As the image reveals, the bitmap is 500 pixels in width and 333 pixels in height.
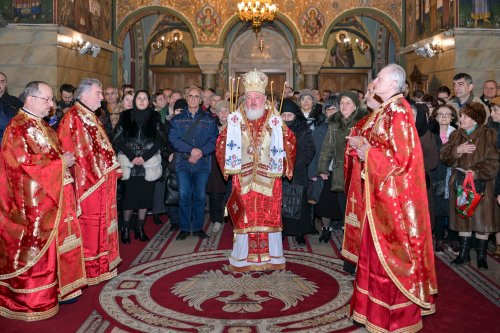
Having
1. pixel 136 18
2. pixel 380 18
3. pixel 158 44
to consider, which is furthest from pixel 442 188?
pixel 158 44

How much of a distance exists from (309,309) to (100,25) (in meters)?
12.0

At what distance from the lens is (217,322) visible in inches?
158

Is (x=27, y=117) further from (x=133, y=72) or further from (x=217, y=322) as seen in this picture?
(x=133, y=72)

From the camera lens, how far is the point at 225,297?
4582 millimetres

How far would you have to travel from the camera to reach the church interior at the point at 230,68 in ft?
13.6

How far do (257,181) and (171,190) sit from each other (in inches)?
78.2

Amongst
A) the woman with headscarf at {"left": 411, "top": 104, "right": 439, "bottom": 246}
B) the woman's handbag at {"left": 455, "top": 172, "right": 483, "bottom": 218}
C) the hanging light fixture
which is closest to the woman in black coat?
the woman with headscarf at {"left": 411, "top": 104, "right": 439, "bottom": 246}

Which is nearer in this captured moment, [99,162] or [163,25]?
[99,162]

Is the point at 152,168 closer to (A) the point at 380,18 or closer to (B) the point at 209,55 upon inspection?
(B) the point at 209,55

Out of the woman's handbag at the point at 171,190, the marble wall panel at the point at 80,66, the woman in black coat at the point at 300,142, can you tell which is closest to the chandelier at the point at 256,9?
the marble wall panel at the point at 80,66

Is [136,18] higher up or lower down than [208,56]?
higher up

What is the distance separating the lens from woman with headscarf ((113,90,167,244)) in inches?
248

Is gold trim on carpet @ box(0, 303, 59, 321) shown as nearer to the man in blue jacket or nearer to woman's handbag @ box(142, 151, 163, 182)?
woman's handbag @ box(142, 151, 163, 182)

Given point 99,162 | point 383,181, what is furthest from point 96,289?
point 383,181
